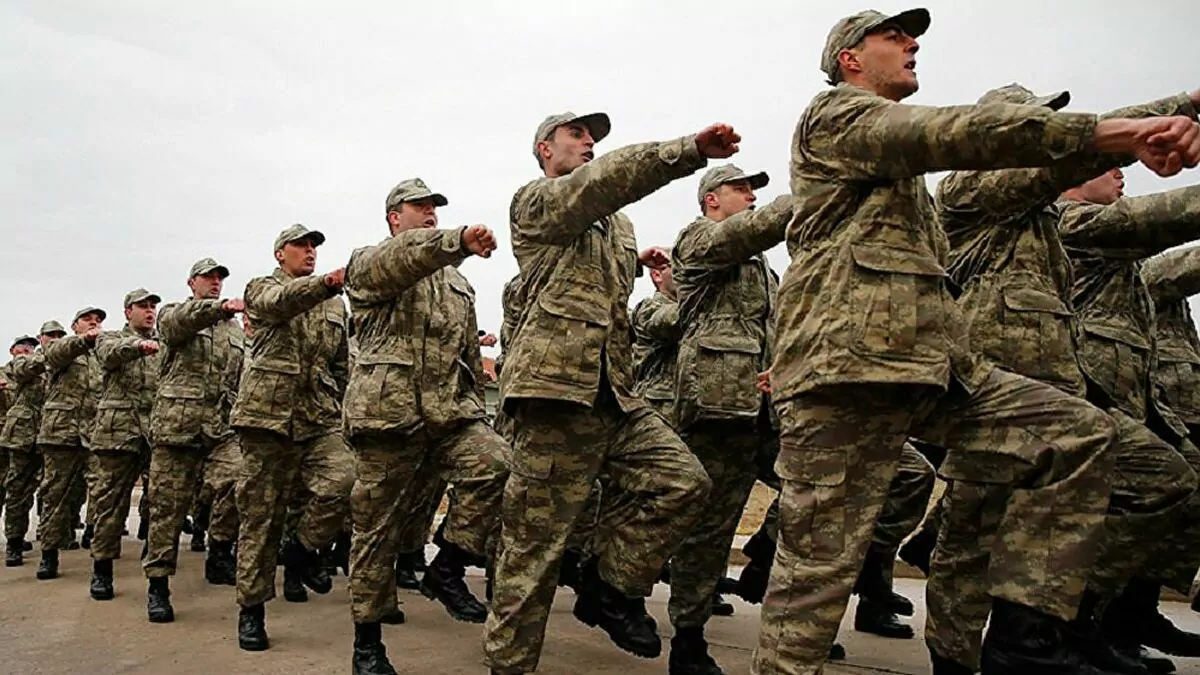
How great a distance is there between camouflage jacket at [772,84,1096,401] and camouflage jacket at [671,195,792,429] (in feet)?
5.58

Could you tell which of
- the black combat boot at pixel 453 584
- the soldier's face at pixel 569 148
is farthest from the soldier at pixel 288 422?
the soldier's face at pixel 569 148

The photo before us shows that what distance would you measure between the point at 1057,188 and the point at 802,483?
65.2 inches

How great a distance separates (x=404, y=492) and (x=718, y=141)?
270 centimetres

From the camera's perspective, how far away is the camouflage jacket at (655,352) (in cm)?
697

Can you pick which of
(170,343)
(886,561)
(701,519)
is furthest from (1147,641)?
(170,343)

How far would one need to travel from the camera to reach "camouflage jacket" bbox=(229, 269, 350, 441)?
6.25m

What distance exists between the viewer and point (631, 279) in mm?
4898

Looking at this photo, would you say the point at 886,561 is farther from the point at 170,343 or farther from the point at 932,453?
the point at 170,343

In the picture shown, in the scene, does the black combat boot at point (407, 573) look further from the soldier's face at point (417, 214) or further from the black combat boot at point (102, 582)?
the soldier's face at point (417, 214)

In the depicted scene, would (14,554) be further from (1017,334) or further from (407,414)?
(1017,334)

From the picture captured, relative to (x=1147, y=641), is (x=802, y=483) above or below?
above

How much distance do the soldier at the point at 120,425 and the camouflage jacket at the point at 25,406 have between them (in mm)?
2950

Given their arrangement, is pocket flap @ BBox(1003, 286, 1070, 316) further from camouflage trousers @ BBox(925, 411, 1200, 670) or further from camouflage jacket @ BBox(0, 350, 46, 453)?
camouflage jacket @ BBox(0, 350, 46, 453)

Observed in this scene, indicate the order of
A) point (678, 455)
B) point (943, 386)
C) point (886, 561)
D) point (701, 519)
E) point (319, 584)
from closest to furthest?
point (943, 386), point (678, 455), point (701, 519), point (886, 561), point (319, 584)
